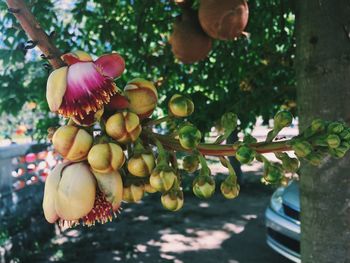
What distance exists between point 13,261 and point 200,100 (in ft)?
13.9

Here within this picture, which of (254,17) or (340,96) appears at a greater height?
(254,17)

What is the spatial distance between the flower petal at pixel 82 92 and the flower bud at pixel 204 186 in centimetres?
25

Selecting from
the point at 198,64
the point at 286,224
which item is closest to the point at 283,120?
the point at 198,64

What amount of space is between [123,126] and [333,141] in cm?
39

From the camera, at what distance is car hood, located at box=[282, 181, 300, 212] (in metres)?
5.34

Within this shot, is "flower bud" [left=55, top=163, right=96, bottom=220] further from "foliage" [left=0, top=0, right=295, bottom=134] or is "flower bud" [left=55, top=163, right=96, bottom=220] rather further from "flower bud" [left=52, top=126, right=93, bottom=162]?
"foliage" [left=0, top=0, right=295, bottom=134]

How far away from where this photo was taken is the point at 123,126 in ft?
2.74

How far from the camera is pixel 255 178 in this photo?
12625 mm

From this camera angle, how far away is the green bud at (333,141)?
0.78 metres

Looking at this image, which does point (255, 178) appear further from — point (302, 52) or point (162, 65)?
point (302, 52)

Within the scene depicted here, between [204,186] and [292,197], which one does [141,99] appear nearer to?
[204,186]

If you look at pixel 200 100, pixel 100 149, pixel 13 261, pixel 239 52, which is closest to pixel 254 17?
pixel 239 52

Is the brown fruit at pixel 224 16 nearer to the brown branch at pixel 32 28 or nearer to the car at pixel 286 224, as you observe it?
the brown branch at pixel 32 28

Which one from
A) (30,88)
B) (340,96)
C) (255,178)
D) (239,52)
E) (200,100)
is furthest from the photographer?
(255,178)
